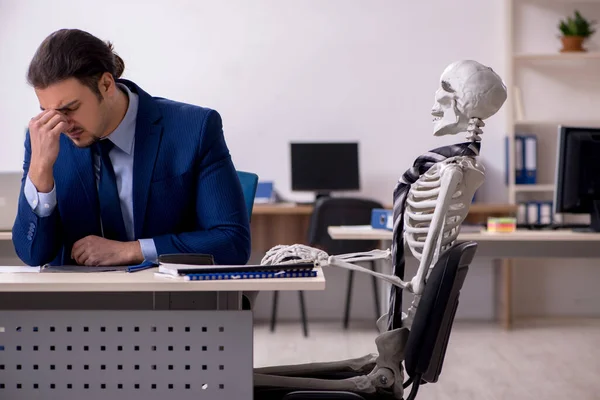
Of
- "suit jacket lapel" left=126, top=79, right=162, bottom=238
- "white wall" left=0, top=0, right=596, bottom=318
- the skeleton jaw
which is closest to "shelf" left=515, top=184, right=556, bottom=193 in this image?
"white wall" left=0, top=0, right=596, bottom=318

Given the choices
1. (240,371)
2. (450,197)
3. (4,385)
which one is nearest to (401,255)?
(450,197)

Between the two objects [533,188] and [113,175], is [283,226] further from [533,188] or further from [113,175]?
[113,175]

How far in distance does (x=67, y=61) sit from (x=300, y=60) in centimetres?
388

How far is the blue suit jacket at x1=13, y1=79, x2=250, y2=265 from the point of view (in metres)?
2.07

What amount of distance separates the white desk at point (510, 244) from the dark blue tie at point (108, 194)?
2.04 m

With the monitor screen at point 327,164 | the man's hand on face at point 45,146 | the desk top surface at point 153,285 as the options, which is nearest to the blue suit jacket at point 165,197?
the man's hand on face at point 45,146

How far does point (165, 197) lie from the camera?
2115mm

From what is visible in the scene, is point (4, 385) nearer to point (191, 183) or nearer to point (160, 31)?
point (191, 183)

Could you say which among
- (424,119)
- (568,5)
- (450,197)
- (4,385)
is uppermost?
(568,5)

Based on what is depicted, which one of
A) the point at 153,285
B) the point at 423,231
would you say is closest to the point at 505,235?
the point at 423,231

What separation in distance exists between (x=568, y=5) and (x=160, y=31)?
283 centimetres

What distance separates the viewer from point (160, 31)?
18.9ft

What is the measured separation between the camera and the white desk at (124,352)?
166cm

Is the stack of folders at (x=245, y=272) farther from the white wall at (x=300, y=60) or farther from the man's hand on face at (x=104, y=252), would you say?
the white wall at (x=300, y=60)
